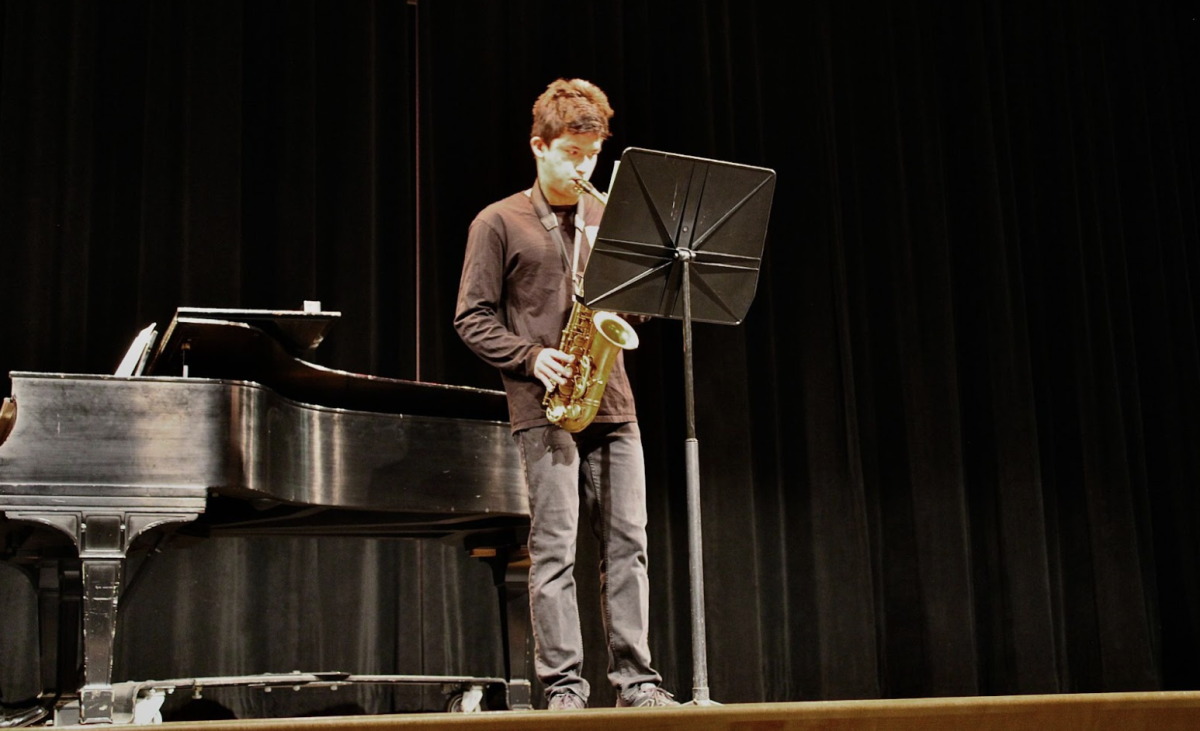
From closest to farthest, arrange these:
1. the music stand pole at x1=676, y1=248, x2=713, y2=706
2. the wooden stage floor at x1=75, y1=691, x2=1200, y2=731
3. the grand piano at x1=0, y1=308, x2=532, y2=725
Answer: the wooden stage floor at x1=75, y1=691, x2=1200, y2=731
the music stand pole at x1=676, y1=248, x2=713, y2=706
the grand piano at x1=0, y1=308, x2=532, y2=725

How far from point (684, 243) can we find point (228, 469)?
3.85 ft

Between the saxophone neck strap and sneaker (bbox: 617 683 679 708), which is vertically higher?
the saxophone neck strap

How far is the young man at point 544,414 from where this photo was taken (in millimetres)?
2791

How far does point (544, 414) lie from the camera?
2.86 m

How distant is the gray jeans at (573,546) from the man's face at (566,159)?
1.92 feet

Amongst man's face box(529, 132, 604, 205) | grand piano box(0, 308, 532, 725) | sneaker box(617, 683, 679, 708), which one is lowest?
sneaker box(617, 683, 679, 708)

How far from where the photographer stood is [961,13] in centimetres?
577

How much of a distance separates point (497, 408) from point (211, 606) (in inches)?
53.5

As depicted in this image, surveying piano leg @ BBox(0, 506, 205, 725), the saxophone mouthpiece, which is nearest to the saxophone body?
the saxophone mouthpiece

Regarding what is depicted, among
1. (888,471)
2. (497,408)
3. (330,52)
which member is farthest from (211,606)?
(888,471)

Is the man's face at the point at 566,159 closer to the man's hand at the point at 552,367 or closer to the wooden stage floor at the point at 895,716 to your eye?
the man's hand at the point at 552,367

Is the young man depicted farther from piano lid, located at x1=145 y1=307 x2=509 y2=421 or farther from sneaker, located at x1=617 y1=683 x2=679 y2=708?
piano lid, located at x1=145 y1=307 x2=509 y2=421

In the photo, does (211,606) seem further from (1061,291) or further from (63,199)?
(1061,291)

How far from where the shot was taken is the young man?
2.79m
